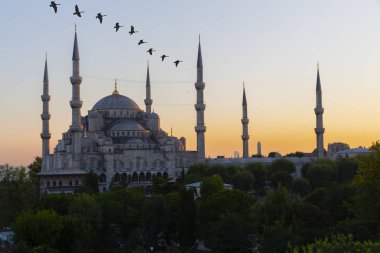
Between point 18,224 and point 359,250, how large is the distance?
15.7 meters

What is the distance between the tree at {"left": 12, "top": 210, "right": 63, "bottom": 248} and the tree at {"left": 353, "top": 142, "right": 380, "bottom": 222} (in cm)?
1193

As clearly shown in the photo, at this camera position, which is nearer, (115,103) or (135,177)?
(135,177)

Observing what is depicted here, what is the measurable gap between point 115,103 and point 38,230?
3647 centimetres

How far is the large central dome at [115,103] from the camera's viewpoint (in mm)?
62406

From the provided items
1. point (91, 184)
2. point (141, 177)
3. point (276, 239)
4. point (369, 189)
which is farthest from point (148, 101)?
point (276, 239)

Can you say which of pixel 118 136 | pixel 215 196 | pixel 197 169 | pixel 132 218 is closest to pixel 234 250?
pixel 215 196

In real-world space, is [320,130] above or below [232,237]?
above

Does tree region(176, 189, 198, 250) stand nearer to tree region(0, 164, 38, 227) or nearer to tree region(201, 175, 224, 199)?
tree region(201, 175, 224, 199)

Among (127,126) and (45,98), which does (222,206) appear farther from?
(45,98)

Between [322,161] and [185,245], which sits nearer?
[185,245]

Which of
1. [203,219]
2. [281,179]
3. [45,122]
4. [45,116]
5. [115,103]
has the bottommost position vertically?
[203,219]

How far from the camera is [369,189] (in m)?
25.2

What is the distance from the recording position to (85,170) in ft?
179

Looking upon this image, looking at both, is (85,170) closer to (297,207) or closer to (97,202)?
(97,202)
